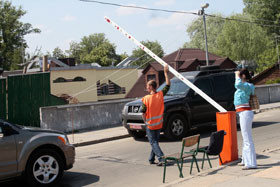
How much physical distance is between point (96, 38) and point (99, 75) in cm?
8533

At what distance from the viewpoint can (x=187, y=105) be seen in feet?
38.3

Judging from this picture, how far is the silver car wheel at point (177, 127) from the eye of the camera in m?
11.4

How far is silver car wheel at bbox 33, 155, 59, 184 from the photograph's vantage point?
6.61 meters

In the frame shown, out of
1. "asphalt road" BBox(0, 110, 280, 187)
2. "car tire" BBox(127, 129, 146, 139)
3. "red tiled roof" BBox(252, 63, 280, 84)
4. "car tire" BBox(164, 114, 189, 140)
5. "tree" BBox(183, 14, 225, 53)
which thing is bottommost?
"asphalt road" BBox(0, 110, 280, 187)

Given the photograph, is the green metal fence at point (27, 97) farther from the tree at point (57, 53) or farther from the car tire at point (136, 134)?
the tree at point (57, 53)

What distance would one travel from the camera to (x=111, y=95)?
140ft

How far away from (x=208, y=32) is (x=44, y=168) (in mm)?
67006

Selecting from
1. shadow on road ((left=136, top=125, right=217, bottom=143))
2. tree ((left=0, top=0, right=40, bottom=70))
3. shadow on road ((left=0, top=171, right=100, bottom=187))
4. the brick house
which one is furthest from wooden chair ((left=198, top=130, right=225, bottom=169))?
tree ((left=0, top=0, right=40, bottom=70))

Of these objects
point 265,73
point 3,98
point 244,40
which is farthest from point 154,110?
point 244,40

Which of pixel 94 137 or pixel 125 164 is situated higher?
pixel 94 137

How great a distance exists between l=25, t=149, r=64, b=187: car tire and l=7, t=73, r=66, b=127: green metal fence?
27.9 feet

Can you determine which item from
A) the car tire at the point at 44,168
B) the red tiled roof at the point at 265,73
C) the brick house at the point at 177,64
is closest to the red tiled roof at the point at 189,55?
the brick house at the point at 177,64

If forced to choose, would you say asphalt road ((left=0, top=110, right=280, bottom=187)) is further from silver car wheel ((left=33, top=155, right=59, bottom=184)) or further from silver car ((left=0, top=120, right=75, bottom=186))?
silver car ((left=0, top=120, right=75, bottom=186))

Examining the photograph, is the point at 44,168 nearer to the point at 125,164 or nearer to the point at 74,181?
the point at 74,181
